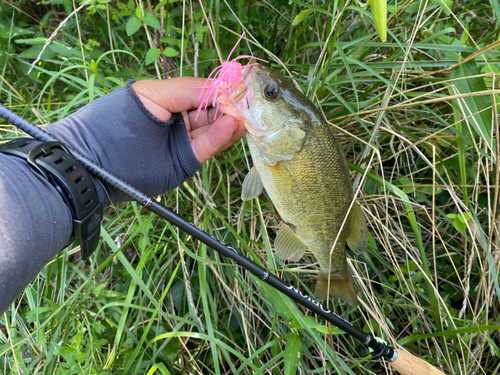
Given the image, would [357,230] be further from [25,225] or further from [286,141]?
[25,225]

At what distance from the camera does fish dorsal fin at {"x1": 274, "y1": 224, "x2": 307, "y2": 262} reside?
6.44 ft

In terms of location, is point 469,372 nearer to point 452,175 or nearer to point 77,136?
point 452,175

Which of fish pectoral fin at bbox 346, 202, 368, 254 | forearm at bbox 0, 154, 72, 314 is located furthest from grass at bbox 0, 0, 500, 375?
forearm at bbox 0, 154, 72, 314

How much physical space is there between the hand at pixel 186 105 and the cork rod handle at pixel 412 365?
4.36 ft

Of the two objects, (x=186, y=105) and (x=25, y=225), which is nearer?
(x=25, y=225)

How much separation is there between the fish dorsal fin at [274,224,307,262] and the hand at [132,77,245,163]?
0.57 metres

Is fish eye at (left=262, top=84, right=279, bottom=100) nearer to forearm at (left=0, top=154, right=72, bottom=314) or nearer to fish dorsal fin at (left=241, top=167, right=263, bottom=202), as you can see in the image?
fish dorsal fin at (left=241, top=167, right=263, bottom=202)

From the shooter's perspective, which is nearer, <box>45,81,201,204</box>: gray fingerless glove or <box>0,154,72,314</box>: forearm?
<box>0,154,72,314</box>: forearm

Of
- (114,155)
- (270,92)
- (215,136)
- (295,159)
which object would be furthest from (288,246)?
(114,155)

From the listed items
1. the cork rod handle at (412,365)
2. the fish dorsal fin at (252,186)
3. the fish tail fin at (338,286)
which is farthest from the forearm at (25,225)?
the cork rod handle at (412,365)

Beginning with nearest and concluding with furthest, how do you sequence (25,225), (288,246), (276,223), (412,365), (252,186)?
(25,225) → (412,365) → (252,186) → (288,246) → (276,223)

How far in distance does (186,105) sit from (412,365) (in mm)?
1677

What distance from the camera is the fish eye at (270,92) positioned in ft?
5.62

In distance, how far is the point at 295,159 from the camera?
1.77 metres
